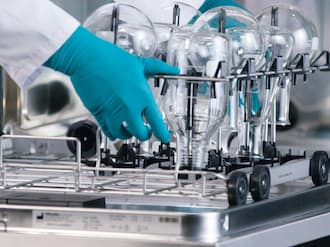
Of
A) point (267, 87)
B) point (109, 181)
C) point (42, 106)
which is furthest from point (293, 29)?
point (42, 106)

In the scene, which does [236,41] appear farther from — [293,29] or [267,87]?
[293,29]

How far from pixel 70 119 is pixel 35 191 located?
3.35 ft

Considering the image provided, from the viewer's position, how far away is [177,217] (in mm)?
1522

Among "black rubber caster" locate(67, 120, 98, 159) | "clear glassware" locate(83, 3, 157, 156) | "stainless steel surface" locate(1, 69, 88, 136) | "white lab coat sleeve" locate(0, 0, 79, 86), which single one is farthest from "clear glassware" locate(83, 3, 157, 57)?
"stainless steel surface" locate(1, 69, 88, 136)

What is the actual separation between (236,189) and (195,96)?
270 millimetres

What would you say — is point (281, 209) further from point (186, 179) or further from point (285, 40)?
point (285, 40)

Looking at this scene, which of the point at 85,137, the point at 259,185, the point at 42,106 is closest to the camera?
the point at 259,185

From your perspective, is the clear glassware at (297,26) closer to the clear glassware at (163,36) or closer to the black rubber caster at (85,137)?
the clear glassware at (163,36)

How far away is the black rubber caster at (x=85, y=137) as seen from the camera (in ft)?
7.95

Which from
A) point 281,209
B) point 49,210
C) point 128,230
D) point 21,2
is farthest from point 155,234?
point 21,2

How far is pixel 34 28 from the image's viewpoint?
1.82m

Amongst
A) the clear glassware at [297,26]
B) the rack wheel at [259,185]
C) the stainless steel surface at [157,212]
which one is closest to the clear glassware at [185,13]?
the clear glassware at [297,26]

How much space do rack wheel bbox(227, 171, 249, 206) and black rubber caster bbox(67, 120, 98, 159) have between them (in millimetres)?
787

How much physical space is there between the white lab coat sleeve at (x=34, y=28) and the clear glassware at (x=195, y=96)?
19 cm
